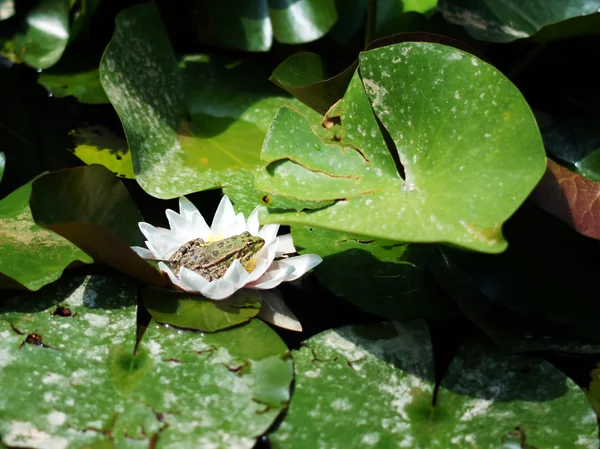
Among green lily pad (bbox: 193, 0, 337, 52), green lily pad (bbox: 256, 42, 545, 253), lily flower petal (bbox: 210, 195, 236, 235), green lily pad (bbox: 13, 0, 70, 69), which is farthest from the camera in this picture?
green lily pad (bbox: 13, 0, 70, 69)

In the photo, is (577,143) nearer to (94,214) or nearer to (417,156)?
(417,156)

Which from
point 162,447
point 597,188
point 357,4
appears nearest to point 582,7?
point 357,4

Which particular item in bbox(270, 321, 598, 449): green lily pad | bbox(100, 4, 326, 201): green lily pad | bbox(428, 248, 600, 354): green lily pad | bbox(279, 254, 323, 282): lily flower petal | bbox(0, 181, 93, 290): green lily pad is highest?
bbox(100, 4, 326, 201): green lily pad

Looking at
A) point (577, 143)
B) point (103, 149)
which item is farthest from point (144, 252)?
point (577, 143)

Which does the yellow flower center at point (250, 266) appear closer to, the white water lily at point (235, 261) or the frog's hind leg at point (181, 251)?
the white water lily at point (235, 261)

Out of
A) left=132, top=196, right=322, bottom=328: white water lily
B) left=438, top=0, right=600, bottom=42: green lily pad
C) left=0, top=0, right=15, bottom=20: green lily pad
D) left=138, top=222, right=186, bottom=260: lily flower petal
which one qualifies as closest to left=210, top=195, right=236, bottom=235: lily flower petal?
left=132, top=196, right=322, bottom=328: white water lily

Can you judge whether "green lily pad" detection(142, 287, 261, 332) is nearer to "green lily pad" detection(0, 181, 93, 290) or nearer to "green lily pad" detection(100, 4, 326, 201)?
"green lily pad" detection(0, 181, 93, 290)
